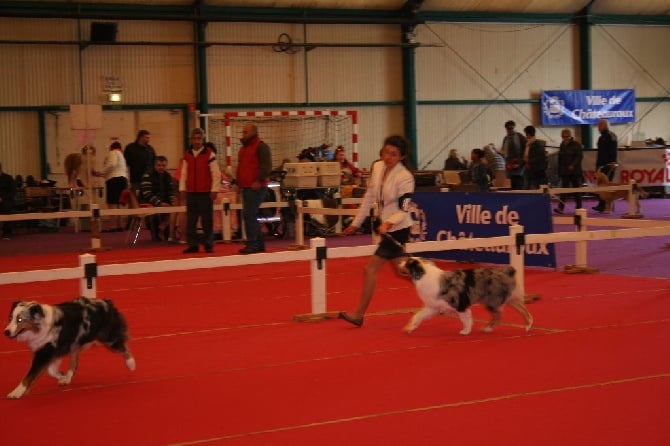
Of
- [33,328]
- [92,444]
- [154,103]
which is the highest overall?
[154,103]

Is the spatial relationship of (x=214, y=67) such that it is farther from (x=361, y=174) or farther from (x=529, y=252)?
(x=529, y=252)

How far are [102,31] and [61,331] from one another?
60.8 feet

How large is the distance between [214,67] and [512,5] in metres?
9.07

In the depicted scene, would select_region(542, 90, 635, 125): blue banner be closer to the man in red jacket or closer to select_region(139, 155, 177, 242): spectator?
select_region(139, 155, 177, 242): spectator

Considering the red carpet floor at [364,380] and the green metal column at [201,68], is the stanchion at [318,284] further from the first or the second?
the green metal column at [201,68]

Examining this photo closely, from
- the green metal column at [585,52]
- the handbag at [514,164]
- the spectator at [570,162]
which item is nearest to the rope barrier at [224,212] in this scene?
the handbag at [514,164]

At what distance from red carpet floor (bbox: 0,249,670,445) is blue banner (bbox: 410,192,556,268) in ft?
6.50

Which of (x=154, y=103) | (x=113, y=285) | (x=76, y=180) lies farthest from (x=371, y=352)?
(x=154, y=103)

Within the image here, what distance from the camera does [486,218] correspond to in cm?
1223

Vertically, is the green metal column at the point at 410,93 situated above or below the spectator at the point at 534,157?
above

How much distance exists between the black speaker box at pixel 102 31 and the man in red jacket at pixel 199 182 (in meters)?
10.5

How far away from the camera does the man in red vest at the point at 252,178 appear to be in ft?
43.8

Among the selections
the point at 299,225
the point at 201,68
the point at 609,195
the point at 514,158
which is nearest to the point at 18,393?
the point at 299,225

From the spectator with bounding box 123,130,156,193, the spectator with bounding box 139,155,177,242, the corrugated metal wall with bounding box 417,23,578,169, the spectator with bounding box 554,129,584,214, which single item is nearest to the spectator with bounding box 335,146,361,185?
the spectator with bounding box 123,130,156,193
